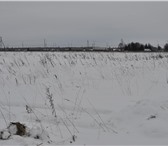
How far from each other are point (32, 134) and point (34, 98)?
1.90 metres

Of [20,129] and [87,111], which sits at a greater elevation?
[20,129]

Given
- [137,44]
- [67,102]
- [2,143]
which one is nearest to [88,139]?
[2,143]

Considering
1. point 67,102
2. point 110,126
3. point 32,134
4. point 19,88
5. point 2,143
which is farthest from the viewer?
point 19,88

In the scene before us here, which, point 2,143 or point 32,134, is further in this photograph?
point 32,134

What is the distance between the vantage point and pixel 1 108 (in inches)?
149

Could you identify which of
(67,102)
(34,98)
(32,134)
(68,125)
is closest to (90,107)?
(67,102)

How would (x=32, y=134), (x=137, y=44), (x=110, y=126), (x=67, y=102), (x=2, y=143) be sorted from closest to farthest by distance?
1. (x=2, y=143)
2. (x=32, y=134)
3. (x=110, y=126)
4. (x=67, y=102)
5. (x=137, y=44)

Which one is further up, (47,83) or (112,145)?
(47,83)

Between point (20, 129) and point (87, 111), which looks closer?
point (20, 129)

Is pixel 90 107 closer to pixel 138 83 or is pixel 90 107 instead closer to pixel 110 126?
pixel 110 126

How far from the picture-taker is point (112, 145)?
2488 millimetres

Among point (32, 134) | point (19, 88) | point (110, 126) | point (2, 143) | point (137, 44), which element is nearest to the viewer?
point (2, 143)

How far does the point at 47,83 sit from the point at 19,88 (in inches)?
24.3

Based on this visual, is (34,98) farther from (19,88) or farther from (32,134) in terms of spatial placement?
(32,134)
